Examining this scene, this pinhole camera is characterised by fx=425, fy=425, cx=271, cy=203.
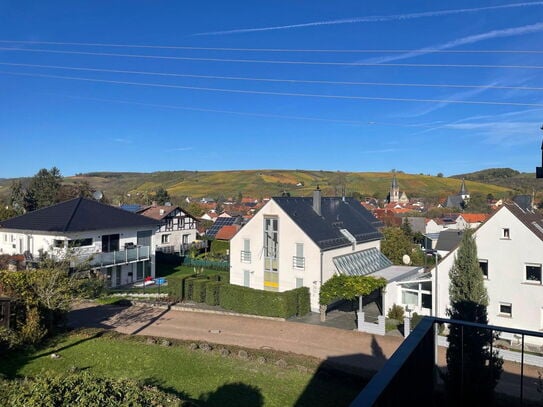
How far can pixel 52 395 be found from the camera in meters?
7.31

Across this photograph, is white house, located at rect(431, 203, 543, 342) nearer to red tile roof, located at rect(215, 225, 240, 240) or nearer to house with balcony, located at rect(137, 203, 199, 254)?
red tile roof, located at rect(215, 225, 240, 240)

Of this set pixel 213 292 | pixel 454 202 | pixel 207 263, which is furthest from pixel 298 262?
pixel 454 202

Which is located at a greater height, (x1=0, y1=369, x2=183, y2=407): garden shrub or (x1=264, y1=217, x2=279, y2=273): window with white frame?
(x1=264, y1=217, x2=279, y2=273): window with white frame

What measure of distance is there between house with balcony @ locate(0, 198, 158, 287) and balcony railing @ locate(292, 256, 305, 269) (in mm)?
13325

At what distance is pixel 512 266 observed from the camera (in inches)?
830

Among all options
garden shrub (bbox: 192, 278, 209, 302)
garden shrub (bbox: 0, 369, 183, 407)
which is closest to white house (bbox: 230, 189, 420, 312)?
garden shrub (bbox: 192, 278, 209, 302)

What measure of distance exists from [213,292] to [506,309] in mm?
16501

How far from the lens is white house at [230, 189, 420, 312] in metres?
26.6

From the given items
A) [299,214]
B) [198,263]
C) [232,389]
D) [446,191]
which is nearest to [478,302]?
[232,389]

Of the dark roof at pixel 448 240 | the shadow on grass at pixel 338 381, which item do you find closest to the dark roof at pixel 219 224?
the dark roof at pixel 448 240

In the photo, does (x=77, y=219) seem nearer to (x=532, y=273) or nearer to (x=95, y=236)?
(x=95, y=236)

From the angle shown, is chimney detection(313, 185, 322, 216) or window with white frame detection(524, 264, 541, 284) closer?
window with white frame detection(524, 264, 541, 284)

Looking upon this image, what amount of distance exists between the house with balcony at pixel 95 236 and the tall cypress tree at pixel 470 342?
22839mm

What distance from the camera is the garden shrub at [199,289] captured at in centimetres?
2764
